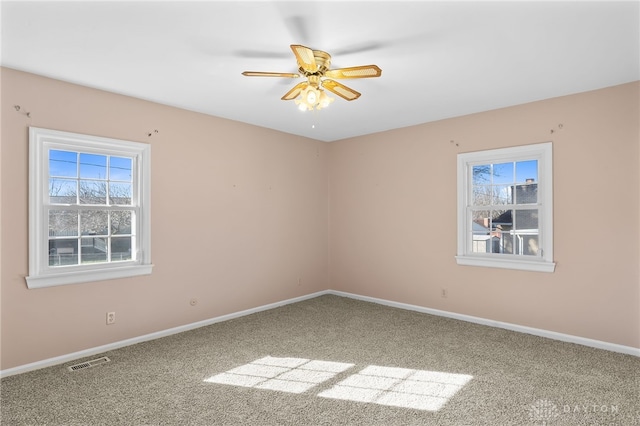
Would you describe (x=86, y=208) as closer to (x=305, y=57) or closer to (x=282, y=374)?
(x=282, y=374)

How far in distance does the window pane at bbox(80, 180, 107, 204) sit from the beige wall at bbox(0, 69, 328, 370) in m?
0.45

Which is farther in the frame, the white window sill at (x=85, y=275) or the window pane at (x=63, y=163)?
the window pane at (x=63, y=163)

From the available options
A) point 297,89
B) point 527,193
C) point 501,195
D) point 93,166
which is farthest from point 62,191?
point 527,193

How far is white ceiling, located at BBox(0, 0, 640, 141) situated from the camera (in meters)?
2.13

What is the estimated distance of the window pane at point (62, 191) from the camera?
3223 mm

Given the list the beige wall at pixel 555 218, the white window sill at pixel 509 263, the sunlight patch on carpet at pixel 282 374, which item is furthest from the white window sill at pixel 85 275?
the white window sill at pixel 509 263

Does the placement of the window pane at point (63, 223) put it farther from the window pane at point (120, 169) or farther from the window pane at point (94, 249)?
the window pane at point (120, 169)

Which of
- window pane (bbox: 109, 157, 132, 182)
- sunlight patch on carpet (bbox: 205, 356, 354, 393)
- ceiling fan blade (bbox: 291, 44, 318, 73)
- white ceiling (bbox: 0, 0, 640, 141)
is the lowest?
sunlight patch on carpet (bbox: 205, 356, 354, 393)

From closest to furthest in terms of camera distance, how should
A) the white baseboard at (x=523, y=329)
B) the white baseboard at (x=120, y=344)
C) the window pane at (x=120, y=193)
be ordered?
the white baseboard at (x=120, y=344) → the white baseboard at (x=523, y=329) → the window pane at (x=120, y=193)

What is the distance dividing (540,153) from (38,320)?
5.08 meters

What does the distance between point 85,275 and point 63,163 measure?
3.45ft

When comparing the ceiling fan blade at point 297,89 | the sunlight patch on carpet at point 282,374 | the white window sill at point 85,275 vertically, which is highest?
the ceiling fan blade at point 297,89

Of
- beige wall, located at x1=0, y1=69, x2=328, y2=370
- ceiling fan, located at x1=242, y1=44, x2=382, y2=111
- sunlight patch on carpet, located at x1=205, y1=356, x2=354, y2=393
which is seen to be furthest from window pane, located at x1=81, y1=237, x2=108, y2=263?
ceiling fan, located at x1=242, y1=44, x2=382, y2=111

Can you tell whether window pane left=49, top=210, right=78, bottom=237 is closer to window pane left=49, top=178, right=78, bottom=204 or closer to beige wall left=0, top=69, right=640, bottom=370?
window pane left=49, top=178, right=78, bottom=204
